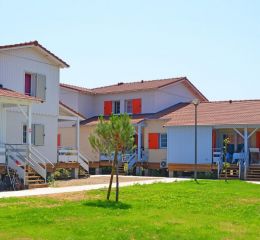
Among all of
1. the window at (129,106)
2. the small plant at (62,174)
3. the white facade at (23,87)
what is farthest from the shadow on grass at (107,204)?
the window at (129,106)

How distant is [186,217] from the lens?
12.0m

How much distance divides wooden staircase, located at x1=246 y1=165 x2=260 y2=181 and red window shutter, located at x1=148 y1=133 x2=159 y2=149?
288 inches

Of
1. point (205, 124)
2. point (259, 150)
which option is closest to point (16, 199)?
point (205, 124)

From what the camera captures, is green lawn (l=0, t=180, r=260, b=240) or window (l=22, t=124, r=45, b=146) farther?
window (l=22, t=124, r=45, b=146)

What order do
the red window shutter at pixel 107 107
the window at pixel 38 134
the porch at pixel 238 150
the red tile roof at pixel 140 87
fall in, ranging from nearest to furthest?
the window at pixel 38 134 → the porch at pixel 238 150 → the red tile roof at pixel 140 87 → the red window shutter at pixel 107 107

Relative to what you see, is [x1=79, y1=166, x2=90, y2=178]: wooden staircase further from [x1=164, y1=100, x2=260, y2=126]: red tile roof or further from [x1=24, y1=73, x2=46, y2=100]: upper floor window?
[x1=164, y1=100, x2=260, y2=126]: red tile roof

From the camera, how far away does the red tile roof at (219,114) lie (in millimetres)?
29611

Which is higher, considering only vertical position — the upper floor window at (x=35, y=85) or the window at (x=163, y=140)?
the upper floor window at (x=35, y=85)

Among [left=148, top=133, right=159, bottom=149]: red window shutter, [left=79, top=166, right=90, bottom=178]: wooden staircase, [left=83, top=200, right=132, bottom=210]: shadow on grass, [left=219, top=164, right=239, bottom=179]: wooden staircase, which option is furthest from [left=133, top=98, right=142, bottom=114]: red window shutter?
[left=83, top=200, right=132, bottom=210]: shadow on grass

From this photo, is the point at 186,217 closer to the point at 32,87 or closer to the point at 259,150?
the point at 32,87

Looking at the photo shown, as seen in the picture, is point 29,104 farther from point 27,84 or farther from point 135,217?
point 135,217

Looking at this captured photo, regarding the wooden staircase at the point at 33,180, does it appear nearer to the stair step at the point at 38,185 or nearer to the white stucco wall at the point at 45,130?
the stair step at the point at 38,185

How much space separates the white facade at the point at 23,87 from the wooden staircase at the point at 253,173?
10.9 m

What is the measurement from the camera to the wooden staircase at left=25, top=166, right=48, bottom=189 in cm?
2062
